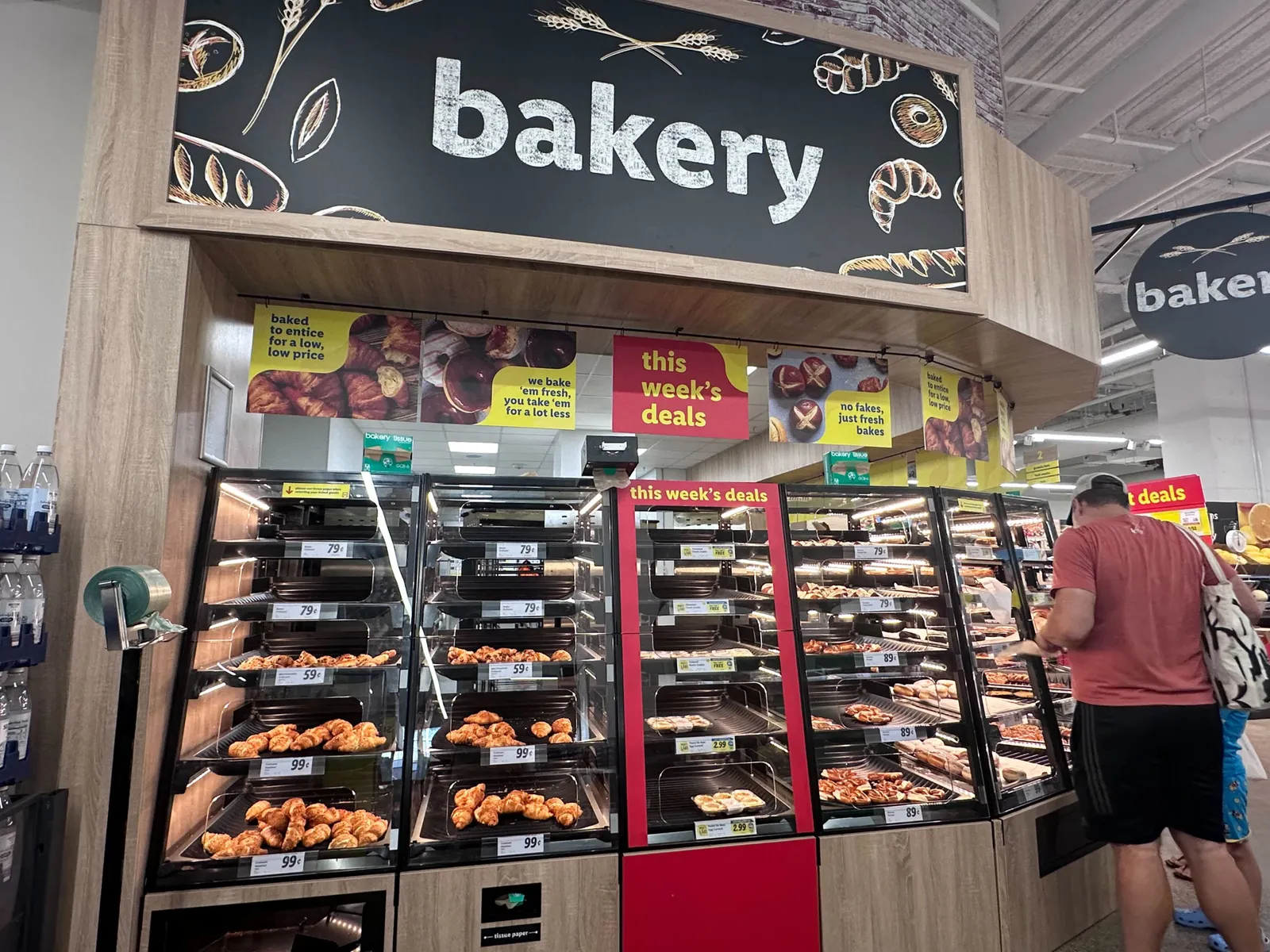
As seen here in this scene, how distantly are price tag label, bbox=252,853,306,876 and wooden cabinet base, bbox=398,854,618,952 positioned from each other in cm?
38

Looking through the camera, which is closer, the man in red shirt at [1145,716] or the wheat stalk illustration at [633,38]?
the man in red shirt at [1145,716]

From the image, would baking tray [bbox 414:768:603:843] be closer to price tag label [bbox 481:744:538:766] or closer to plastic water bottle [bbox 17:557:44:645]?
price tag label [bbox 481:744:538:766]

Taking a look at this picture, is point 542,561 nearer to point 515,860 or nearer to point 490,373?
point 490,373

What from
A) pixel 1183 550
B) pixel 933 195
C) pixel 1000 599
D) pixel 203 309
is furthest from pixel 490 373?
pixel 1183 550

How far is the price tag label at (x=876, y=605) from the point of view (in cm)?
319

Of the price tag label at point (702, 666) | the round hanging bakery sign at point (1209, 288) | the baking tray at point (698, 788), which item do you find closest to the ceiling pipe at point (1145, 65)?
the round hanging bakery sign at point (1209, 288)

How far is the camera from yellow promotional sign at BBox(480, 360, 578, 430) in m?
3.20

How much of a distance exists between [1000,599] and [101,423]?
414cm

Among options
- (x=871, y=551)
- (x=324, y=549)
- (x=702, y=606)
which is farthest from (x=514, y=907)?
(x=871, y=551)

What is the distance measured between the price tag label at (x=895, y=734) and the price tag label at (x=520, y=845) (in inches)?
61.4

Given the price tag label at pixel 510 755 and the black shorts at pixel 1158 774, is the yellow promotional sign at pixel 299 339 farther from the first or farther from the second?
the black shorts at pixel 1158 774

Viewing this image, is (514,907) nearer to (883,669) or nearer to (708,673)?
(708,673)

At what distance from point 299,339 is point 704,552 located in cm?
213

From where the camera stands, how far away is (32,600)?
2.12m
